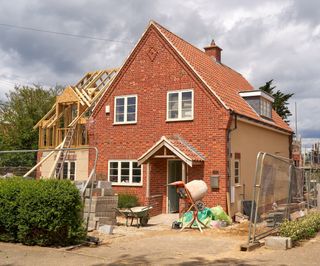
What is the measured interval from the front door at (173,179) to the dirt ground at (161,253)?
6.24 metres

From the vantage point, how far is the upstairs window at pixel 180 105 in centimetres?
2031

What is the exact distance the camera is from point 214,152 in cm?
1911

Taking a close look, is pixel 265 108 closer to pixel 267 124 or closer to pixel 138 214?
pixel 267 124

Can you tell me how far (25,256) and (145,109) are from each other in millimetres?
12452

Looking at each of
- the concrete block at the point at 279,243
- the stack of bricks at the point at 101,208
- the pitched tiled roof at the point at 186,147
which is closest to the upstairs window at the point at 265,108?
the pitched tiled roof at the point at 186,147

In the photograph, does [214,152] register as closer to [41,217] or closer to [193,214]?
[193,214]

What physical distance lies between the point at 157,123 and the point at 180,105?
57.3 inches

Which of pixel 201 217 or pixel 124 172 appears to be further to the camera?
pixel 124 172

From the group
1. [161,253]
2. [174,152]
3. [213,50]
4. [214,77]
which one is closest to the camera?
[161,253]

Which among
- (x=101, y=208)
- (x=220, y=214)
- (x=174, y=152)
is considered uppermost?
(x=174, y=152)

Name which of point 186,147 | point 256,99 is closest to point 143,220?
point 186,147

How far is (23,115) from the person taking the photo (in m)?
45.7

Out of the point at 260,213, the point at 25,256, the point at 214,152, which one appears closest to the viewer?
the point at 25,256

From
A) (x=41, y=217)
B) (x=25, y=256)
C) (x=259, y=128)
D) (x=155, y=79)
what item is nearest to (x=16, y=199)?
(x=41, y=217)
